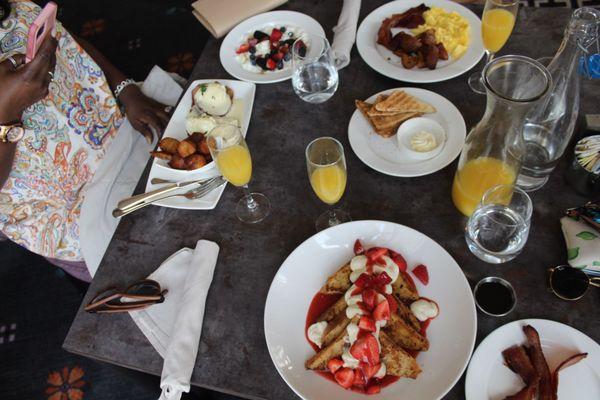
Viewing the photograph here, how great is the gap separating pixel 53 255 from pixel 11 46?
733 millimetres

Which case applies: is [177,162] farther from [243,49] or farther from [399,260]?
[399,260]

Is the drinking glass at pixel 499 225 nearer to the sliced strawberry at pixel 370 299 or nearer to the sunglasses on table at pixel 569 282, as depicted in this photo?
the sunglasses on table at pixel 569 282

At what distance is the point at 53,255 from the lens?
165 cm

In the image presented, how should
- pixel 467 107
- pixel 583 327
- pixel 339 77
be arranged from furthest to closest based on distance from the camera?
1. pixel 339 77
2. pixel 467 107
3. pixel 583 327

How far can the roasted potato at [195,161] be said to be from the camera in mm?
1400

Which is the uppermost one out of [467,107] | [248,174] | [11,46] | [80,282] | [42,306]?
[11,46]

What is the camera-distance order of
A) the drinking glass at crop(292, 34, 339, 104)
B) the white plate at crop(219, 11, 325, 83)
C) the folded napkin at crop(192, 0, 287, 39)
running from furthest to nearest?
the folded napkin at crop(192, 0, 287, 39) < the white plate at crop(219, 11, 325, 83) < the drinking glass at crop(292, 34, 339, 104)

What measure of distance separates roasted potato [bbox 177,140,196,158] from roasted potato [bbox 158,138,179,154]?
44mm

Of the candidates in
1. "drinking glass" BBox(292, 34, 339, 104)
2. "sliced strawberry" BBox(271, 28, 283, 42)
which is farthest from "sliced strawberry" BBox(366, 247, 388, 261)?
"sliced strawberry" BBox(271, 28, 283, 42)

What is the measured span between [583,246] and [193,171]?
3.50 ft

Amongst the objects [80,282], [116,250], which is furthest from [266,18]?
[80,282]

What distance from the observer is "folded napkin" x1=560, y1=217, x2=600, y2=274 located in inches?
41.9

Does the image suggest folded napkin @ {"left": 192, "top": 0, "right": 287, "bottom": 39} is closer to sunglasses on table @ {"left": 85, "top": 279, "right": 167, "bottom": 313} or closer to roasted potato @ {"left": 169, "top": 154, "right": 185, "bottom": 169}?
roasted potato @ {"left": 169, "top": 154, "right": 185, "bottom": 169}

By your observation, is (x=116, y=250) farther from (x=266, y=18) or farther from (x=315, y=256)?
(x=266, y=18)
